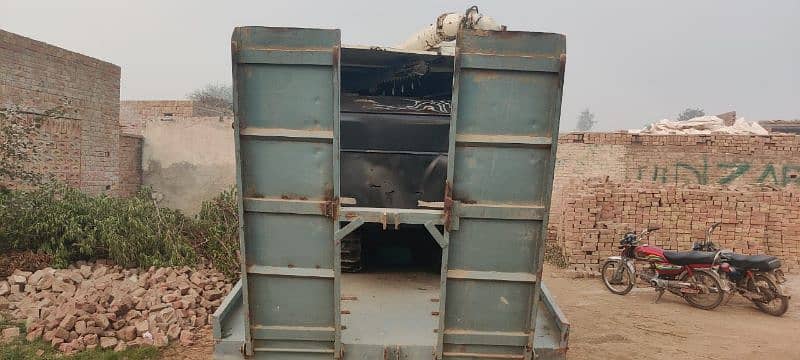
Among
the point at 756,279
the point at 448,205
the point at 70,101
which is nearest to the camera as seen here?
the point at 448,205

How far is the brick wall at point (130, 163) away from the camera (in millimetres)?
10281

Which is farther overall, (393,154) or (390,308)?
(393,154)

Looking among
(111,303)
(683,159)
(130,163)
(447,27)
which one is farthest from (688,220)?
(130,163)

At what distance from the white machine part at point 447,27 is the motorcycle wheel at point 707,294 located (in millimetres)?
4745

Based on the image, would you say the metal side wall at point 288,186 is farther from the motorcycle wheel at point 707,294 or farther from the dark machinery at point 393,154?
the motorcycle wheel at point 707,294

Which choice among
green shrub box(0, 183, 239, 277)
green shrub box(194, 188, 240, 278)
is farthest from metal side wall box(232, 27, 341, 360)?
green shrub box(0, 183, 239, 277)

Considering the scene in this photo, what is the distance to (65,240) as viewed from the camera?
7.07 metres

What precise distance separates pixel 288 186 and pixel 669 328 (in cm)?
585

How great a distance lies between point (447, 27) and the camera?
677 centimetres

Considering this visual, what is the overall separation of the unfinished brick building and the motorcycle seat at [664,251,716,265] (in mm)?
10402

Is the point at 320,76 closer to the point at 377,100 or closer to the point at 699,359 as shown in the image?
the point at 377,100

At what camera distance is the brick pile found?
30.1 ft

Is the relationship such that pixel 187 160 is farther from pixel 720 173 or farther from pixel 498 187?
pixel 720 173

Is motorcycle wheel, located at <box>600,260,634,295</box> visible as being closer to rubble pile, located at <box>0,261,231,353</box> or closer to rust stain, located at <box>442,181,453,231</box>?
rubble pile, located at <box>0,261,231,353</box>
